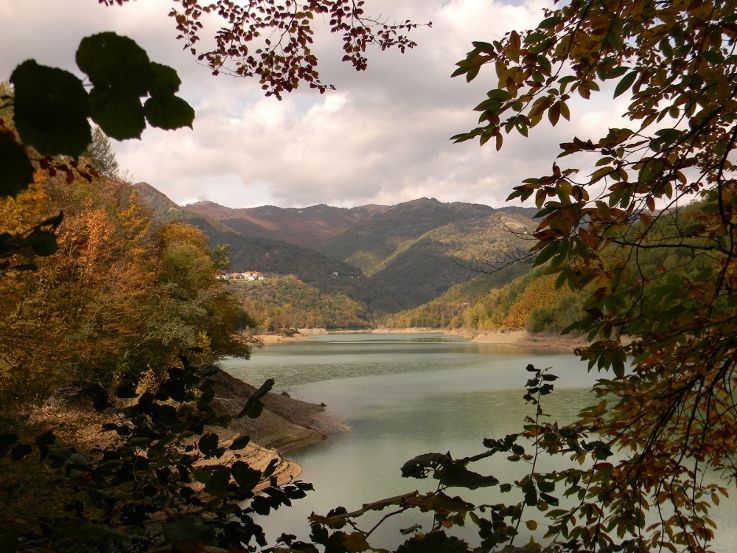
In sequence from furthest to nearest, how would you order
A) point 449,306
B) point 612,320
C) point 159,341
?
point 449,306
point 159,341
point 612,320

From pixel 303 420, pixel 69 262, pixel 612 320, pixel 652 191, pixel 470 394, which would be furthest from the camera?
pixel 470 394

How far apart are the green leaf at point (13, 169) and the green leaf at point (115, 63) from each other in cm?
9

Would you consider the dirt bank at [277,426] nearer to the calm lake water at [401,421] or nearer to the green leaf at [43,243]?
the calm lake water at [401,421]

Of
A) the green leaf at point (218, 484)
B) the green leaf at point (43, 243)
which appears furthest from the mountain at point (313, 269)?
the green leaf at point (43, 243)

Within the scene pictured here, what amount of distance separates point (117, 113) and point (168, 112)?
0.06m

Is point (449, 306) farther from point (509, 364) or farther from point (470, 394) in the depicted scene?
point (470, 394)

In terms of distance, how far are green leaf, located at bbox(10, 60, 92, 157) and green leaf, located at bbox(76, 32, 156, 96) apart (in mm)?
25

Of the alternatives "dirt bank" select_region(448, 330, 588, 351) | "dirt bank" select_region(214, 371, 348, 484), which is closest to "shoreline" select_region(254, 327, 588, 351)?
"dirt bank" select_region(448, 330, 588, 351)

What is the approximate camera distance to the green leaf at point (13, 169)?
0.47 m

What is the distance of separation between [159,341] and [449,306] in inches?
4143

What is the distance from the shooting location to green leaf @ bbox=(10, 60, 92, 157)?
17.8 inches

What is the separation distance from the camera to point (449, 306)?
116438mm

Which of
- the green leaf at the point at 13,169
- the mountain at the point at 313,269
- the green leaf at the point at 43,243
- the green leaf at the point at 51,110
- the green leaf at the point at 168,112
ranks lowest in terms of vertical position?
the green leaf at the point at 43,243

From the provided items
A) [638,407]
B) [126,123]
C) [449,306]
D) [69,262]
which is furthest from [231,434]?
[449,306]
